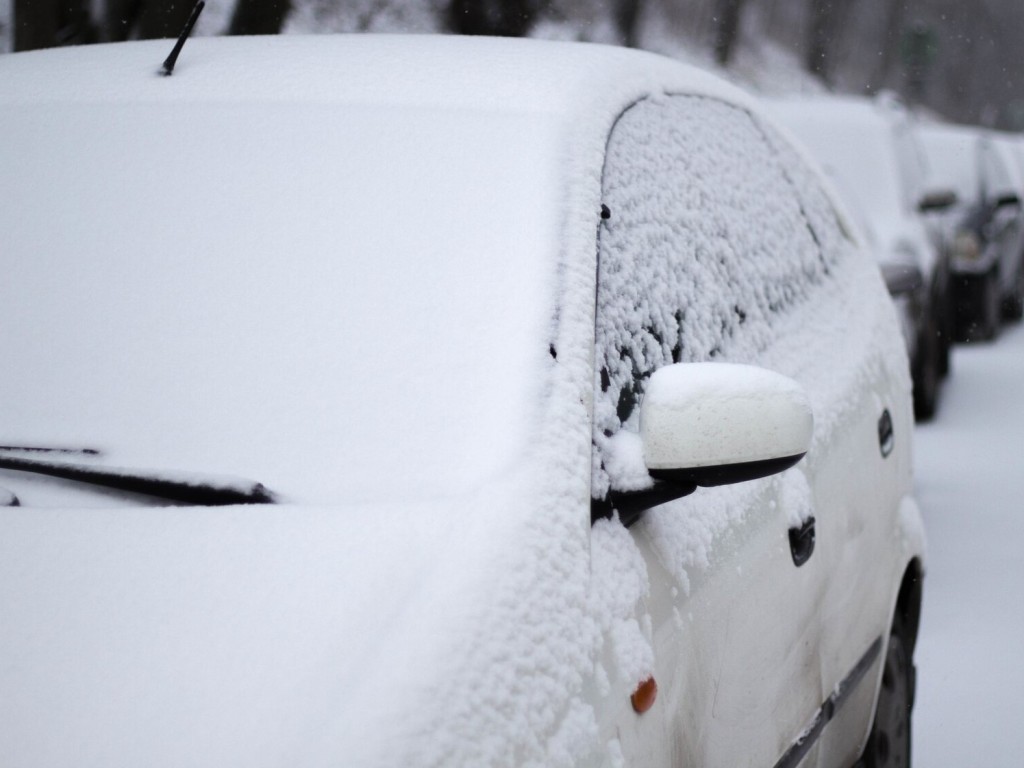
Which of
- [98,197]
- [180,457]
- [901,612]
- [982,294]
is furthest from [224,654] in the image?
[982,294]

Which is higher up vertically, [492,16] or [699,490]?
[699,490]

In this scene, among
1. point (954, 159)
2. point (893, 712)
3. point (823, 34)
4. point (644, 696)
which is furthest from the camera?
point (823, 34)

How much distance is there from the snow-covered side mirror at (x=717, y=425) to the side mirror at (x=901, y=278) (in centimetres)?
245

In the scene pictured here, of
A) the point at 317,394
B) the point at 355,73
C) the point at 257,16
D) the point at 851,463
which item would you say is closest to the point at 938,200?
the point at 257,16

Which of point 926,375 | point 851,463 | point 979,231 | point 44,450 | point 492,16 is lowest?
point 979,231

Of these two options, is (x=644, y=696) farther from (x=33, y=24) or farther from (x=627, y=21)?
(x=627, y=21)

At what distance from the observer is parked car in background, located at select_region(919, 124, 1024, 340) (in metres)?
10.7

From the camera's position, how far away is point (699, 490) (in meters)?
1.96

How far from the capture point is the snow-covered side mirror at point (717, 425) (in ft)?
5.50

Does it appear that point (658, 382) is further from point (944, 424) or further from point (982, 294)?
point (982, 294)

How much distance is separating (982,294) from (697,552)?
9779 millimetres

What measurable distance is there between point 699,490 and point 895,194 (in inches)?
276

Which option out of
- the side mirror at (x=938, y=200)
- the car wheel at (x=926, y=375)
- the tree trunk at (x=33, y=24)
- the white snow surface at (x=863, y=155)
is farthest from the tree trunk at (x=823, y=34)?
the tree trunk at (x=33, y=24)

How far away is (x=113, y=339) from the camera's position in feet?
6.29
